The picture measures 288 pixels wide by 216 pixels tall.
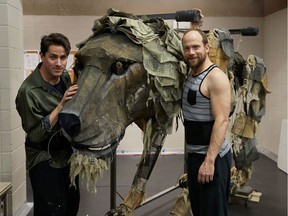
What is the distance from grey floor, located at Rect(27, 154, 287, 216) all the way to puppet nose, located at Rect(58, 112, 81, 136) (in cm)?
189

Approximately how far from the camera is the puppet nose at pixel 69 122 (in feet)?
5.02

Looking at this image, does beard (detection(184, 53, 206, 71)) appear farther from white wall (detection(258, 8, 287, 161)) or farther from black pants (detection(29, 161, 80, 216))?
white wall (detection(258, 8, 287, 161))

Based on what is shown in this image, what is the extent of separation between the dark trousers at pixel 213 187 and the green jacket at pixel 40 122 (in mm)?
771

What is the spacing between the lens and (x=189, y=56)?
5.97 ft

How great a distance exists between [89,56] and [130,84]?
0.24m

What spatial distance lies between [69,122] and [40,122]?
468 mm

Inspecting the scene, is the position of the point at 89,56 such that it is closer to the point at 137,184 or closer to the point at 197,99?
the point at 197,99

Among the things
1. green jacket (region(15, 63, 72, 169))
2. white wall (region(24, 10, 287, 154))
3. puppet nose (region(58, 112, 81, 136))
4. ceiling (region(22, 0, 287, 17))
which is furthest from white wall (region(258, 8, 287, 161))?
puppet nose (region(58, 112, 81, 136))

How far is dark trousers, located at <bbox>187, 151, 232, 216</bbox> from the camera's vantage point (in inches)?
75.7

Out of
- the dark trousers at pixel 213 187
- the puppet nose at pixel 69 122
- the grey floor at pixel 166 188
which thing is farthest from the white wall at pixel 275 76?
the puppet nose at pixel 69 122

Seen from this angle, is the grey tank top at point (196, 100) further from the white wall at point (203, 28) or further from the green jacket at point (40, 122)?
the white wall at point (203, 28)

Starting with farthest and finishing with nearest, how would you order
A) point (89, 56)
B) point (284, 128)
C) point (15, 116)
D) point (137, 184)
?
point (284, 128), point (15, 116), point (137, 184), point (89, 56)

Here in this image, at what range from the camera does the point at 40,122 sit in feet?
6.33

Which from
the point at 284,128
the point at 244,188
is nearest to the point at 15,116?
the point at 244,188
